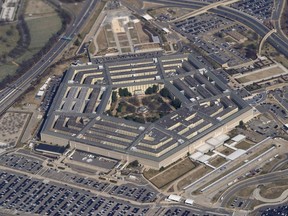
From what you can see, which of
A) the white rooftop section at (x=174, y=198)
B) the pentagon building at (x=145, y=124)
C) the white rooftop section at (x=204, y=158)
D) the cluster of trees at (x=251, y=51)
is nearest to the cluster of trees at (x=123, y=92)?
the pentagon building at (x=145, y=124)

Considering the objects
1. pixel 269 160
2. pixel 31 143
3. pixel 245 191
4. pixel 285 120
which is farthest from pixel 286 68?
pixel 31 143

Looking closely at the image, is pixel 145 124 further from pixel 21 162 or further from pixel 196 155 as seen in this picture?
pixel 21 162

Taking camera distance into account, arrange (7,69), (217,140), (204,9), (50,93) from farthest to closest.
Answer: (204,9)
(7,69)
(50,93)
(217,140)

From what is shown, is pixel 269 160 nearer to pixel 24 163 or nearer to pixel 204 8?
pixel 24 163

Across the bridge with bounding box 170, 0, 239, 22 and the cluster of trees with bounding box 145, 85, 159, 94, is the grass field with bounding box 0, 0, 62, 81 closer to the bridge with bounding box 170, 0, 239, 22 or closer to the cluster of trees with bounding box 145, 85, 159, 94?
the bridge with bounding box 170, 0, 239, 22

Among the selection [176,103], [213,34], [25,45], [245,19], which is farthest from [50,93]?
[245,19]

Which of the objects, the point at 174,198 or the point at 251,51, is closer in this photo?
the point at 174,198

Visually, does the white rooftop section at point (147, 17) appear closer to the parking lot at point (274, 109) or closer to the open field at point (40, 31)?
the open field at point (40, 31)
